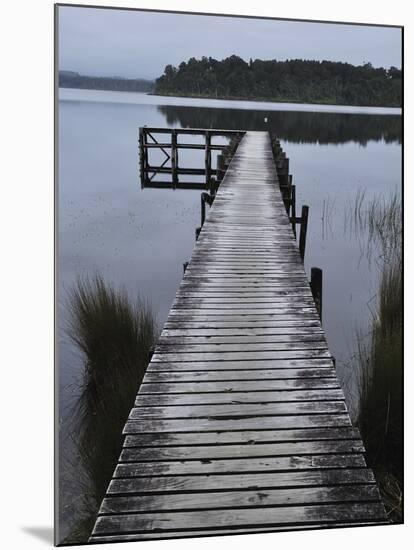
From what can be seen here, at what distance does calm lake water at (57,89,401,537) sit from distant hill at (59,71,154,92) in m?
0.04

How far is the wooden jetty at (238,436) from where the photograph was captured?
223 cm

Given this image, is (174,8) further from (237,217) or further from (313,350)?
(237,217)

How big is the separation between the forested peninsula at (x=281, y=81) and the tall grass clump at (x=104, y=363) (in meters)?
1.15

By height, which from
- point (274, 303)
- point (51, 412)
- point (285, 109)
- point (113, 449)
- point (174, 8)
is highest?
point (174, 8)

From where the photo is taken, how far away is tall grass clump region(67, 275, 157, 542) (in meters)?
3.20

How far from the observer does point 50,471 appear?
2.58 meters

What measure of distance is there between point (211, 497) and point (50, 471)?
701 millimetres

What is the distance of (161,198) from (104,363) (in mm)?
2100

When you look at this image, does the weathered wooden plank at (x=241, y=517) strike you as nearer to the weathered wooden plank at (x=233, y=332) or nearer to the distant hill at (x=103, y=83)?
the weathered wooden plank at (x=233, y=332)

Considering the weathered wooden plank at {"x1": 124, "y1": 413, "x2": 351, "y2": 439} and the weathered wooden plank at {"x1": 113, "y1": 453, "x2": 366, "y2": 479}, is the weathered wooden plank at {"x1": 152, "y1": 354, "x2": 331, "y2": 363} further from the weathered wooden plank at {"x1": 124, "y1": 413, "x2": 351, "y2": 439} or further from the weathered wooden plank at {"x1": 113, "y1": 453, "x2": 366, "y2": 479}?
the weathered wooden plank at {"x1": 113, "y1": 453, "x2": 366, "y2": 479}

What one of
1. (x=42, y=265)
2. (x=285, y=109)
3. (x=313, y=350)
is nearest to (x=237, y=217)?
(x=285, y=109)

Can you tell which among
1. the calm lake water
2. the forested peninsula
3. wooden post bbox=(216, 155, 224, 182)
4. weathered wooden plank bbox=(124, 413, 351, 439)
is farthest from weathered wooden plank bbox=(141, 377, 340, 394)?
wooden post bbox=(216, 155, 224, 182)

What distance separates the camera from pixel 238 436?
7.98 ft

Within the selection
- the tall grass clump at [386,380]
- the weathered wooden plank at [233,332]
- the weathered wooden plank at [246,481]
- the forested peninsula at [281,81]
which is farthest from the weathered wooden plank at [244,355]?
the forested peninsula at [281,81]
